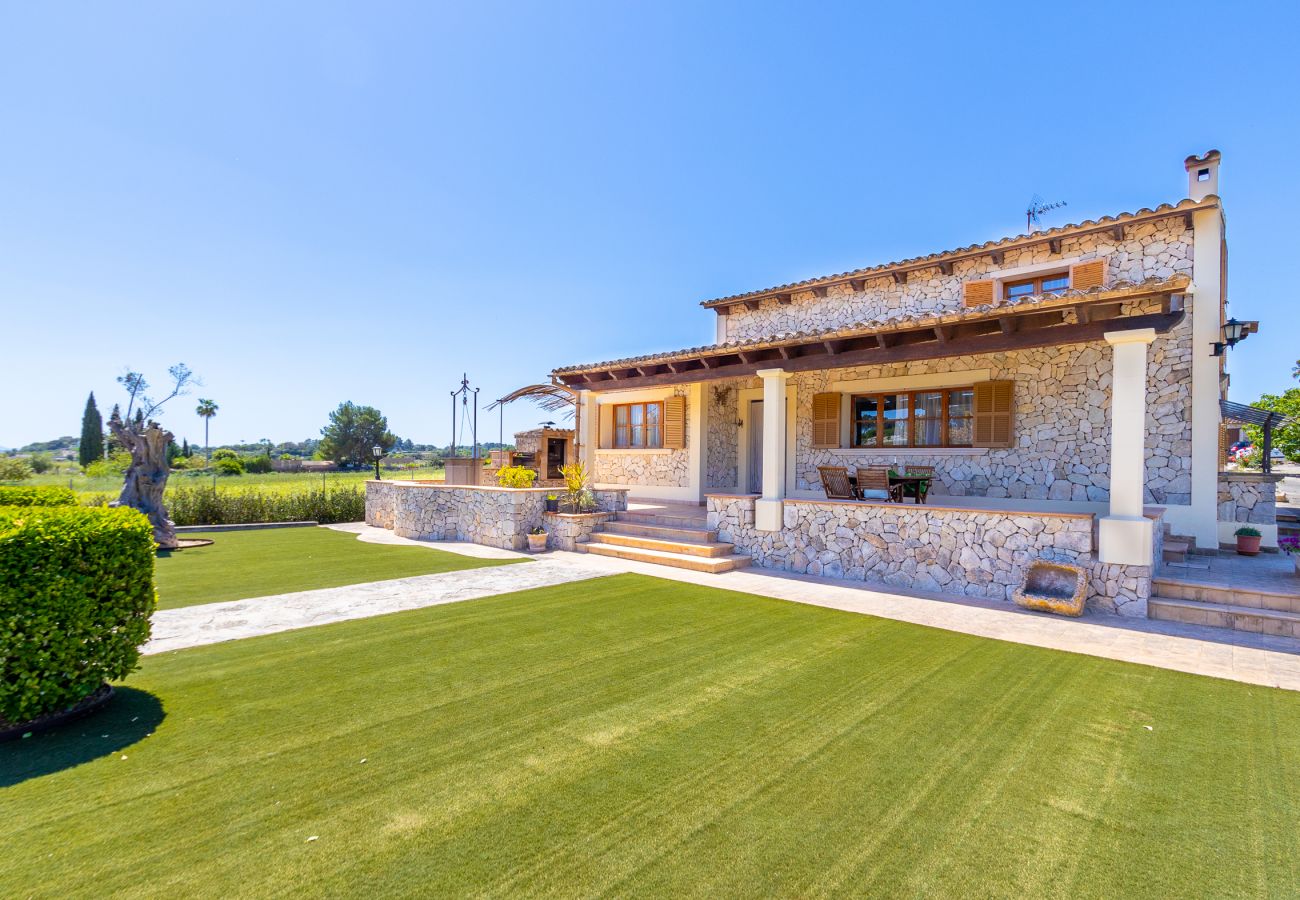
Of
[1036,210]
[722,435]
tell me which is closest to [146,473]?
[722,435]

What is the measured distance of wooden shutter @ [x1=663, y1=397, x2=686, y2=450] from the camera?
14.1 m

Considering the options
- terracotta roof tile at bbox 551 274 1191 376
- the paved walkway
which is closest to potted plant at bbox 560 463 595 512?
the paved walkway

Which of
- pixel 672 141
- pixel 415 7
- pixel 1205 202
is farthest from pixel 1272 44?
pixel 415 7

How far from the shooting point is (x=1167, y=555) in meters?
8.45

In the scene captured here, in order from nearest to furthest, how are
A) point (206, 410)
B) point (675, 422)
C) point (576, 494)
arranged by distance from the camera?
point (576, 494)
point (675, 422)
point (206, 410)

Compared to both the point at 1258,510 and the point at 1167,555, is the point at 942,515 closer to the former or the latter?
the point at 1167,555

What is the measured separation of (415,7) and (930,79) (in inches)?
415

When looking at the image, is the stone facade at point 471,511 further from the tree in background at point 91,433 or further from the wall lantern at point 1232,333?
the tree in background at point 91,433

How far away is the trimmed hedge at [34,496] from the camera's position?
223 inches

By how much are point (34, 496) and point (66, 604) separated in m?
3.54

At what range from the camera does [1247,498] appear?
977 cm

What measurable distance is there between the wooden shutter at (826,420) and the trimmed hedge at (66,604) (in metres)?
11.1

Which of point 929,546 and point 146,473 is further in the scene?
point 146,473

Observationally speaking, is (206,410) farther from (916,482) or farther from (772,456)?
(916,482)
